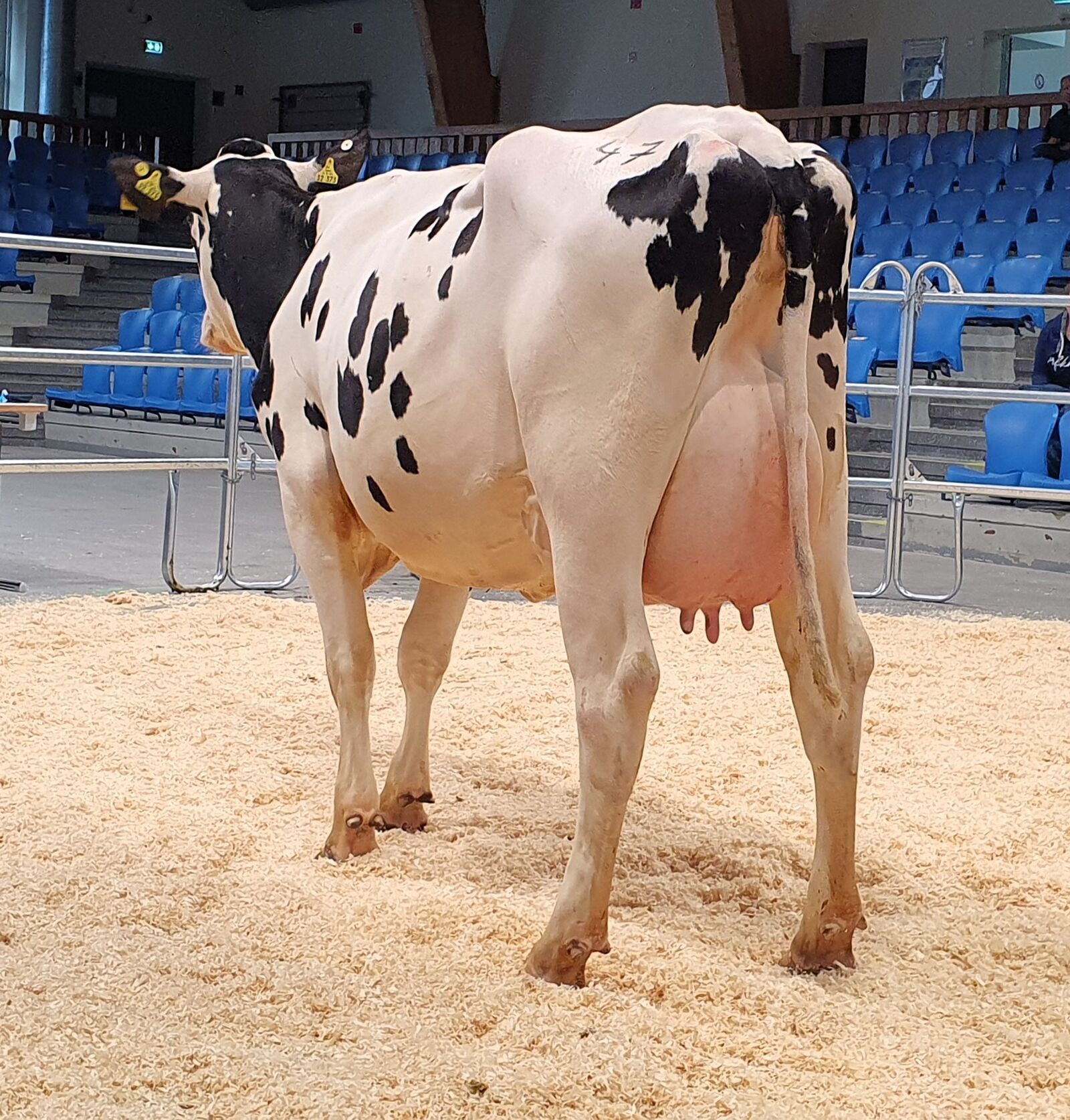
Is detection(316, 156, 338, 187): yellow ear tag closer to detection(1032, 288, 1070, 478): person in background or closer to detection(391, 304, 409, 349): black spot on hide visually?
detection(391, 304, 409, 349): black spot on hide

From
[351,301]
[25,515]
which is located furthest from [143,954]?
[25,515]

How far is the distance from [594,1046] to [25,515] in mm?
6697

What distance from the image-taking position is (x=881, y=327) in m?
9.51

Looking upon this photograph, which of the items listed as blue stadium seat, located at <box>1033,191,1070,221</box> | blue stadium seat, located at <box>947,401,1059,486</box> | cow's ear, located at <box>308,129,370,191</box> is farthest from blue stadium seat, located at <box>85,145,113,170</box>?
cow's ear, located at <box>308,129,370,191</box>

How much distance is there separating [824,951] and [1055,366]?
5.43 metres

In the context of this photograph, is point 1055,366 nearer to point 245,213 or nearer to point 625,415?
point 245,213

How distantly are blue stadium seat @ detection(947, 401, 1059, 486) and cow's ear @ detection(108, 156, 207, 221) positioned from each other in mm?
4531

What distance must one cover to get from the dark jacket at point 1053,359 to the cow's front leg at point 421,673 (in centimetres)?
482

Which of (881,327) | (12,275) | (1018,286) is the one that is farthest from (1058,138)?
(12,275)

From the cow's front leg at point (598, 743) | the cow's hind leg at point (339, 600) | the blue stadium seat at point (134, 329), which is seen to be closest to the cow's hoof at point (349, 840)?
the cow's hind leg at point (339, 600)

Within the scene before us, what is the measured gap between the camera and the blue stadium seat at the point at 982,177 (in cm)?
1228

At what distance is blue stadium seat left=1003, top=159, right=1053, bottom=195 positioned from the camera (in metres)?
11.8

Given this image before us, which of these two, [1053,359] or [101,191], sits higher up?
[101,191]

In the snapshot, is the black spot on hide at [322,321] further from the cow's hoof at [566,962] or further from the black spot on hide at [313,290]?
the cow's hoof at [566,962]
